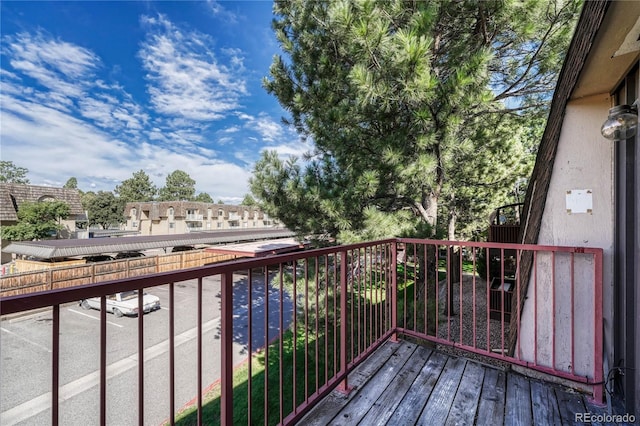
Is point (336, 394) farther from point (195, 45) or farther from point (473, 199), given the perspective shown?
point (195, 45)

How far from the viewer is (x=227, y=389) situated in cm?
121

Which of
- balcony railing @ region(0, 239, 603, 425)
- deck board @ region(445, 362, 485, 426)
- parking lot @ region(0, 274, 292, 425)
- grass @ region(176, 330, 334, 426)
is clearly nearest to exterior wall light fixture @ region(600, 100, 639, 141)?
balcony railing @ region(0, 239, 603, 425)

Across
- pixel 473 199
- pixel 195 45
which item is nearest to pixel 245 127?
pixel 195 45

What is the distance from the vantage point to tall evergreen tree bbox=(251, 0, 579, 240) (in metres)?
3.07

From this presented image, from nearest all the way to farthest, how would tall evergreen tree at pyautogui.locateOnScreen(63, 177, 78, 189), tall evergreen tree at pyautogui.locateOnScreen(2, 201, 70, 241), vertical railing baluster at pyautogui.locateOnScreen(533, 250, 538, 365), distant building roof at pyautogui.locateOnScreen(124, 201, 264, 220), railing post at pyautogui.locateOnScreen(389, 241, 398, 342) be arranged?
vertical railing baluster at pyautogui.locateOnScreen(533, 250, 538, 365) → railing post at pyautogui.locateOnScreen(389, 241, 398, 342) → tall evergreen tree at pyautogui.locateOnScreen(2, 201, 70, 241) → distant building roof at pyautogui.locateOnScreen(124, 201, 264, 220) → tall evergreen tree at pyautogui.locateOnScreen(63, 177, 78, 189)

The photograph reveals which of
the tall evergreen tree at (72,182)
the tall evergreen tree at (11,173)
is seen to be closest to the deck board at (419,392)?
the tall evergreen tree at (11,173)

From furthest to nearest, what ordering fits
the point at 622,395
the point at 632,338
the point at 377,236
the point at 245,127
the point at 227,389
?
the point at 245,127, the point at 377,236, the point at 622,395, the point at 632,338, the point at 227,389

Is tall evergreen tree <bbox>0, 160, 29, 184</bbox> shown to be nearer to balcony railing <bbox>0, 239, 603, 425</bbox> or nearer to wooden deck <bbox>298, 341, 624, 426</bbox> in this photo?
balcony railing <bbox>0, 239, 603, 425</bbox>

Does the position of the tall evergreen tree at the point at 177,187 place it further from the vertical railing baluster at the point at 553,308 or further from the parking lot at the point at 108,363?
the vertical railing baluster at the point at 553,308

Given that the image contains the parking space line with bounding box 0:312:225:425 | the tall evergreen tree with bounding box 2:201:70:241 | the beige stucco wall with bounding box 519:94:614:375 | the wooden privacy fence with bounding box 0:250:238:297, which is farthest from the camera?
the tall evergreen tree with bounding box 2:201:70:241

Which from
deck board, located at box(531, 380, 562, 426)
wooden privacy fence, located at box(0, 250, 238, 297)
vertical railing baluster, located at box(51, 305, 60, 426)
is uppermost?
vertical railing baluster, located at box(51, 305, 60, 426)

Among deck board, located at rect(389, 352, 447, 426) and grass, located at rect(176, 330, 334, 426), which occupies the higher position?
deck board, located at rect(389, 352, 447, 426)

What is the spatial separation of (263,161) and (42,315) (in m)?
12.3

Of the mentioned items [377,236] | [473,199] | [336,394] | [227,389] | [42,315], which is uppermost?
[473,199]
